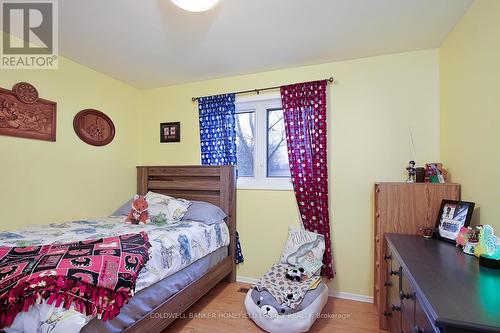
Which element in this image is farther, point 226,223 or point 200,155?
point 200,155

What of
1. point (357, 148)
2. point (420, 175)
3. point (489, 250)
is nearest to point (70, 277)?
point (489, 250)

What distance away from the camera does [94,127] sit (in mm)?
2830

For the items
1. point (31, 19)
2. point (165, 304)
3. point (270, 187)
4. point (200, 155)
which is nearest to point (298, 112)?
point (270, 187)

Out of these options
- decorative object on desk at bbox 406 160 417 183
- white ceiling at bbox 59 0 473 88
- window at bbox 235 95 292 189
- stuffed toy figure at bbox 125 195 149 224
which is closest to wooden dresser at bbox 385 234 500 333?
decorative object on desk at bbox 406 160 417 183

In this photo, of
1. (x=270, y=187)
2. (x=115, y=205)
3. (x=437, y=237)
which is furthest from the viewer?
Answer: (x=115, y=205)

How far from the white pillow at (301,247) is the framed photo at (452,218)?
3.25 feet

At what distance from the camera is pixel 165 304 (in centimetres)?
175

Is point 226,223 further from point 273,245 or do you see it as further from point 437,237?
point 437,237

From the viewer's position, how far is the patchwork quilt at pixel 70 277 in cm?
114

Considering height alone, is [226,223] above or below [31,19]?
below

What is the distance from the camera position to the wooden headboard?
9.27ft

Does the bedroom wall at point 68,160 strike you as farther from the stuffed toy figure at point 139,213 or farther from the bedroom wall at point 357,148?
the bedroom wall at point 357,148

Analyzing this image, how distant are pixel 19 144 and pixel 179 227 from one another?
1.54m
